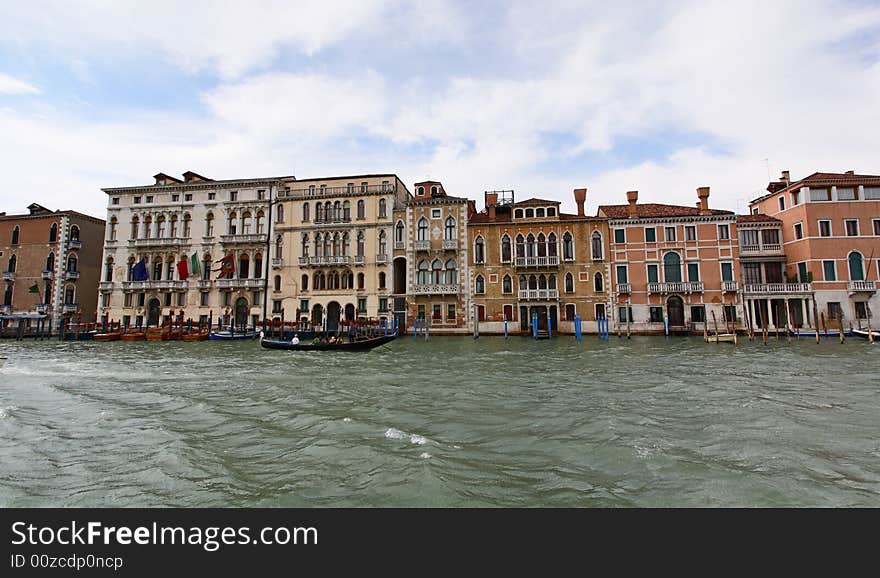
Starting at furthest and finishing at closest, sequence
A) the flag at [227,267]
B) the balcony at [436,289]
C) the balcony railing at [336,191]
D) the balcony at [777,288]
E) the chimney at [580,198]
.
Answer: the flag at [227,267]
the balcony railing at [336,191]
the balcony at [436,289]
the chimney at [580,198]
the balcony at [777,288]

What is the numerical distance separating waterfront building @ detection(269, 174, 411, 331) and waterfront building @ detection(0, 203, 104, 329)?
607 inches

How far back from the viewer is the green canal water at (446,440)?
3895 mm

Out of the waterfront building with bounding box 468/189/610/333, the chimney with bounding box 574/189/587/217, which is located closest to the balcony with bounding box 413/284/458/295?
the waterfront building with bounding box 468/189/610/333

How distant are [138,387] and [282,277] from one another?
22958 millimetres

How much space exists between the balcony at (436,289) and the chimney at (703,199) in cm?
1531

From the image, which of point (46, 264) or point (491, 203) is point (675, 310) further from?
point (46, 264)

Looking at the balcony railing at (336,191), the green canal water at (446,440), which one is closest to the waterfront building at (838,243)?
the green canal water at (446,440)

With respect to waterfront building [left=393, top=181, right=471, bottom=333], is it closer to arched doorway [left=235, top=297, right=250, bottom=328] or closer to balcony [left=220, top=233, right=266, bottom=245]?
A: balcony [left=220, top=233, right=266, bottom=245]

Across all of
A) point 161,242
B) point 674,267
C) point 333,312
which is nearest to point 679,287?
point 674,267

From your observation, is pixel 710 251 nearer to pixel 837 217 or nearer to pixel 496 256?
pixel 837 217

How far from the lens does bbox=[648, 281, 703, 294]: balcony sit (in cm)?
2706

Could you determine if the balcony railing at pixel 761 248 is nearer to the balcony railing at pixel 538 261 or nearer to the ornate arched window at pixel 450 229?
the balcony railing at pixel 538 261
